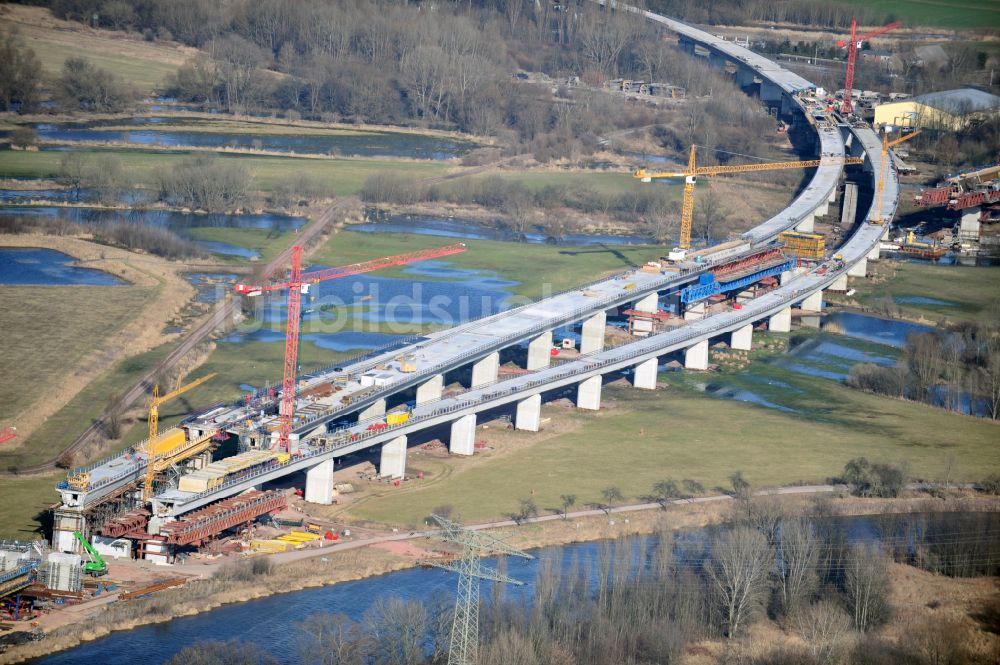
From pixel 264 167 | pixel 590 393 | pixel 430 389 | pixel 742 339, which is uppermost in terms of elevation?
pixel 264 167

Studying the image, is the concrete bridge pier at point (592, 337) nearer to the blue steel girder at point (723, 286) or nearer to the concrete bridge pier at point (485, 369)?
the blue steel girder at point (723, 286)

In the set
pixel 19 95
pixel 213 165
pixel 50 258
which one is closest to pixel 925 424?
pixel 50 258

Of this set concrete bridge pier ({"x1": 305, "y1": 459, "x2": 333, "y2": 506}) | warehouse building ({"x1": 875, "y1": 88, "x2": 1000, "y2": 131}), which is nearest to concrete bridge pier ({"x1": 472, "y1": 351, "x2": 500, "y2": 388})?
concrete bridge pier ({"x1": 305, "y1": 459, "x2": 333, "y2": 506})

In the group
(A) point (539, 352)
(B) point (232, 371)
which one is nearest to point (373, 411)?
(B) point (232, 371)

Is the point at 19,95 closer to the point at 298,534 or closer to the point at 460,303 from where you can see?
the point at 460,303

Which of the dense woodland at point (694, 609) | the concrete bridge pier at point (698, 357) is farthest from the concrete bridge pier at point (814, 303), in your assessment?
the dense woodland at point (694, 609)

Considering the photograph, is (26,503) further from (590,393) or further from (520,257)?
(520,257)
